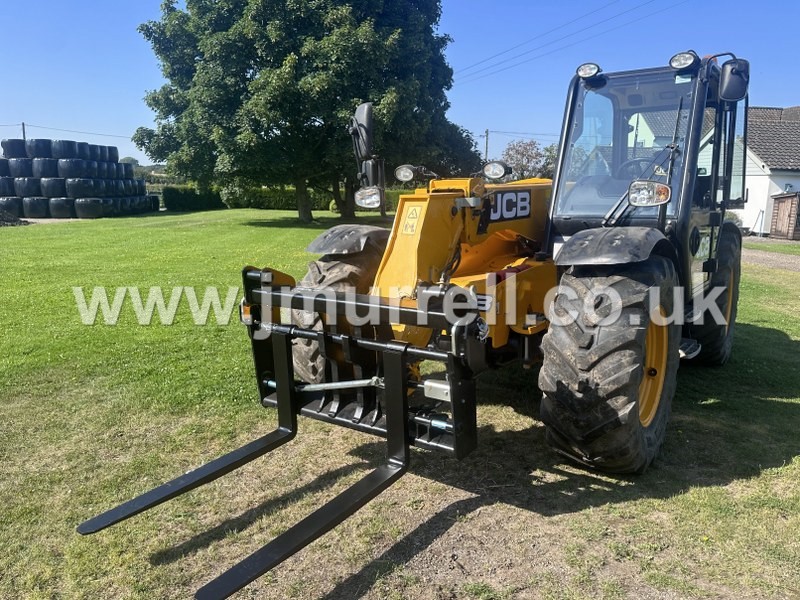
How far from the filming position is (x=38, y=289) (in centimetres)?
1049

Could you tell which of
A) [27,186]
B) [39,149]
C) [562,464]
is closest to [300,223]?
[27,186]

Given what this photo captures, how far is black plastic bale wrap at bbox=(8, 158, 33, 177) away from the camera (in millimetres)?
34094

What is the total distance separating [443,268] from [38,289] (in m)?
9.03

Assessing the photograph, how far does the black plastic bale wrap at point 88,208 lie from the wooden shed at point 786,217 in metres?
31.7

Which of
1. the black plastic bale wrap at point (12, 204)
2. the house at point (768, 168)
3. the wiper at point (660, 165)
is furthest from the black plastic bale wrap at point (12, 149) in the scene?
the wiper at point (660, 165)

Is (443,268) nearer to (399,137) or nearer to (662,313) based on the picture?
(662,313)

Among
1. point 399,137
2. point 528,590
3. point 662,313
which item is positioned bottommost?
point 528,590

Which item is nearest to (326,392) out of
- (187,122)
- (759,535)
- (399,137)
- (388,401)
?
(388,401)

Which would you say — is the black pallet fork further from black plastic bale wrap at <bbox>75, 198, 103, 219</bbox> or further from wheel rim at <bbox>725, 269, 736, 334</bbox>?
black plastic bale wrap at <bbox>75, 198, 103, 219</bbox>

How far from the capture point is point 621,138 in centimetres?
484

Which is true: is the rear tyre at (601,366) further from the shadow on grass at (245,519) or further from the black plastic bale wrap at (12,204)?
the black plastic bale wrap at (12,204)

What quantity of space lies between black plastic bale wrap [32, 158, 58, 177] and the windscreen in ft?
118

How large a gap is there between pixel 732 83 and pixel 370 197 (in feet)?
8.27

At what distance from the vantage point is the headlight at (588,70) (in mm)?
4824
